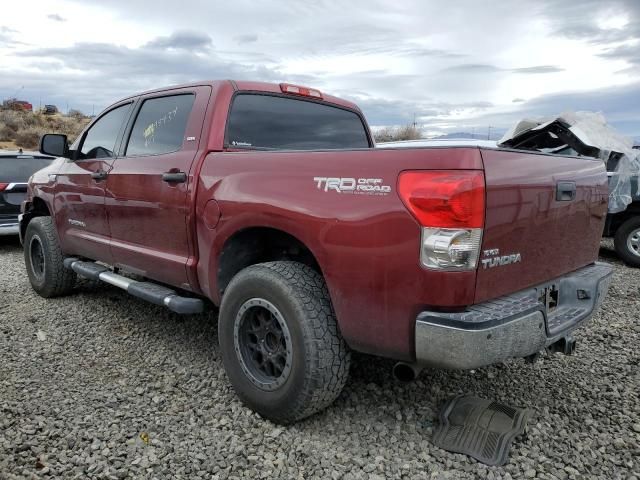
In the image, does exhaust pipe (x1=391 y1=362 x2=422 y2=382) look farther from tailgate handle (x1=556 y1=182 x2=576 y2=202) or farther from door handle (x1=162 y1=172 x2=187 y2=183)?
door handle (x1=162 y1=172 x2=187 y2=183)

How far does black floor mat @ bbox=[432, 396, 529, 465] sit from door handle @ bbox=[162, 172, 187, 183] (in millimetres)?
2112

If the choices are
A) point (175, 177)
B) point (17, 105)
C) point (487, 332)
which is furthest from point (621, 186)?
point (17, 105)

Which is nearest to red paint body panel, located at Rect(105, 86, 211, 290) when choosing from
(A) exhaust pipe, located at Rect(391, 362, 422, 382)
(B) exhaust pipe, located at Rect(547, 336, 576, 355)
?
(A) exhaust pipe, located at Rect(391, 362, 422, 382)

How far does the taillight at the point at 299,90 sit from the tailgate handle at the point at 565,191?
2063 mm

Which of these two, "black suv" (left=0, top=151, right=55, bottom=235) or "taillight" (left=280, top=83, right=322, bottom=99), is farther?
"black suv" (left=0, top=151, right=55, bottom=235)

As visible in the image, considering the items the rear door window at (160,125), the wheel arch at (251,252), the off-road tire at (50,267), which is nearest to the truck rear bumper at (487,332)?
the wheel arch at (251,252)

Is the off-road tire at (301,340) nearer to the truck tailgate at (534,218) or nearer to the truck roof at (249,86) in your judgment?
the truck tailgate at (534,218)

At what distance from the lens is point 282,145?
3850mm

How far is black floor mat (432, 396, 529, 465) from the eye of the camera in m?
2.74

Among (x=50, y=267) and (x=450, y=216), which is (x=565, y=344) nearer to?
(x=450, y=216)

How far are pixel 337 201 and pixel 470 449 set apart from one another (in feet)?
4.68

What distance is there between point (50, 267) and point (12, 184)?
378 centimetres

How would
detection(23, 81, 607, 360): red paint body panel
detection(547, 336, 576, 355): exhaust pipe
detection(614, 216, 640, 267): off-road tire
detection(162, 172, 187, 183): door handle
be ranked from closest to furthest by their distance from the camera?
detection(23, 81, 607, 360): red paint body panel < detection(547, 336, 576, 355): exhaust pipe < detection(162, 172, 187, 183): door handle < detection(614, 216, 640, 267): off-road tire

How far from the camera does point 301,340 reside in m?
2.75
